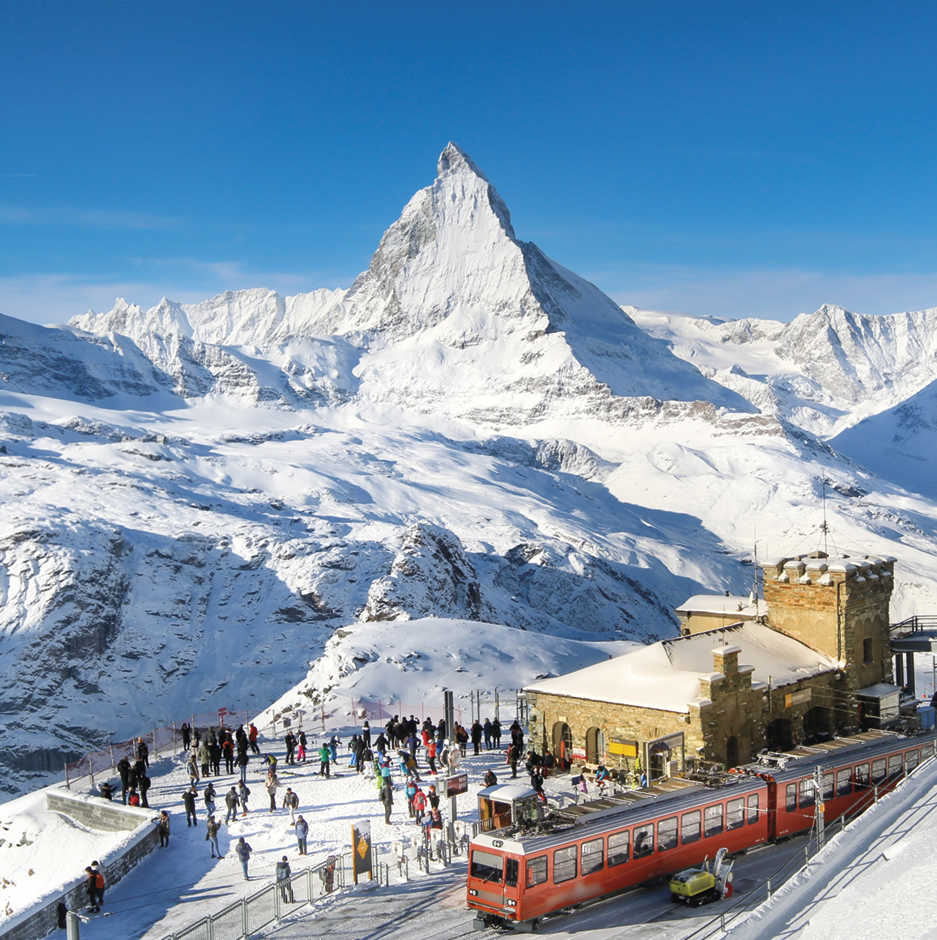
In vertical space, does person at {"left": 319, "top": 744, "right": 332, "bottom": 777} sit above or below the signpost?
above

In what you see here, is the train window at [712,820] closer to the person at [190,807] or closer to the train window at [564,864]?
the train window at [564,864]

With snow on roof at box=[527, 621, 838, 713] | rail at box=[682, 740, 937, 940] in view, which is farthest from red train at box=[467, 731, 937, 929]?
snow on roof at box=[527, 621, 838, 713]

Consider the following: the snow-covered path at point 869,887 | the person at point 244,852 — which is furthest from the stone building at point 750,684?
the person at point 244,852

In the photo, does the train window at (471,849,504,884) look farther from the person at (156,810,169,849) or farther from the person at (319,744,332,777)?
the person at (319,744,332,777)

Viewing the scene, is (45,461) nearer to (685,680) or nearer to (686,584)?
(686,584)

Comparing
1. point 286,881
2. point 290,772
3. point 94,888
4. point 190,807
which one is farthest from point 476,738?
point 94,888

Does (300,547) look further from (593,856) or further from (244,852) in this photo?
(593,856)

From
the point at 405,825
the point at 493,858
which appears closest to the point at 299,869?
the point at 405,825
